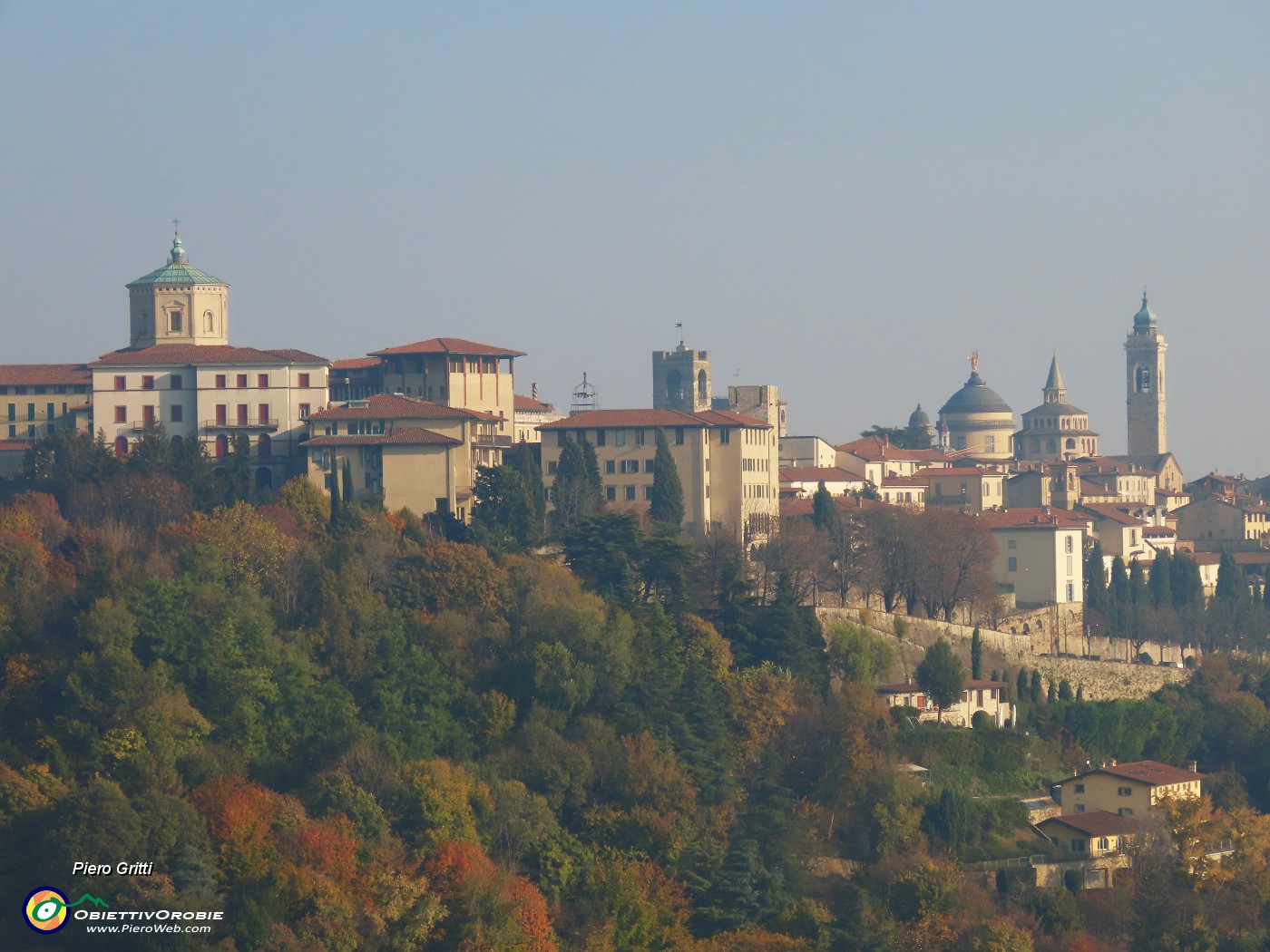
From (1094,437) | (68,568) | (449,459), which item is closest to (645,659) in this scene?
(449,459)

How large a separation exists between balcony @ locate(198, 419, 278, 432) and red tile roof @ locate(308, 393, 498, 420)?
1.22 metres

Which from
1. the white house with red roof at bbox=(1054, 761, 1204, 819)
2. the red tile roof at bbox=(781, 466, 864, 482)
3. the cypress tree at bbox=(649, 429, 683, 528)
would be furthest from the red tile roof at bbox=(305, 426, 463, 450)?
the red tile roof at bbox=(781, 466, 864, 482)

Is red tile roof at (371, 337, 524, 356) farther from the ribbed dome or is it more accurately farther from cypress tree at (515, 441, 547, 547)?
the ribbed dome

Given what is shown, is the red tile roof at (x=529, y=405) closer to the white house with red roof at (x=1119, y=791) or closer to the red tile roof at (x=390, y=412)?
the red tile roof at (x=390, y=412)

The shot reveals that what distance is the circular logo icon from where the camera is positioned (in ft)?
149

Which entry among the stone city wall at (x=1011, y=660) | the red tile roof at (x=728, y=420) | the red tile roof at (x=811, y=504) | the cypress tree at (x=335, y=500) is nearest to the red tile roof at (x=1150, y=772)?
the stone city wall at (x=1011, y=660)

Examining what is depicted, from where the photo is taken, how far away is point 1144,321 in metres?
128

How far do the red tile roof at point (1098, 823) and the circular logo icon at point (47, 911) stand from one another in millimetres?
22611

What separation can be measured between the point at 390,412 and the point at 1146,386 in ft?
230

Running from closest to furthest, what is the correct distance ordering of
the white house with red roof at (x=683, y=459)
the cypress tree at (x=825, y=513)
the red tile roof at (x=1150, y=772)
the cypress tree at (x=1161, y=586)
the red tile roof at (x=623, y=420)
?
the red tile roof at (x=1150, y=772) < the white house with red roof at (x=683, y=459) < the red tile roof at (x=623, y=420) < the cypress tree at (x=825, y=513) < the cypress tree at (x=1161, y=586)

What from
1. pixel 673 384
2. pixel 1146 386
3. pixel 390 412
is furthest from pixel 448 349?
pixel 1146 386

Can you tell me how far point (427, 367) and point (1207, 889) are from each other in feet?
84.0

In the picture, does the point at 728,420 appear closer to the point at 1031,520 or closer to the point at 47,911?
the point at 1031,520

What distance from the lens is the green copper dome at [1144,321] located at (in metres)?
128
